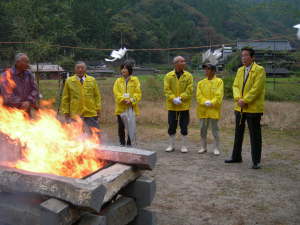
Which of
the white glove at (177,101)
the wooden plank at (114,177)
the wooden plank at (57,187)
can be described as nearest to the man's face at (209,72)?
the white glove at (177,101)

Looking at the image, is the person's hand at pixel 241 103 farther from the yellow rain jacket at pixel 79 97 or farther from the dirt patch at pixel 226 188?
the yellow rain jacket at pixel 79 97

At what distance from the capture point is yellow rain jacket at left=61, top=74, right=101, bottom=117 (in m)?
5.98

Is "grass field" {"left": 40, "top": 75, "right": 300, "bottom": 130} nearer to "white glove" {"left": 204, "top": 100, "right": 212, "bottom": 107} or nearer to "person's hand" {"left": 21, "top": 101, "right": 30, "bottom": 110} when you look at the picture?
"white glove" {"left": 204, "top": 100, "right": 212, "bottom": 107}

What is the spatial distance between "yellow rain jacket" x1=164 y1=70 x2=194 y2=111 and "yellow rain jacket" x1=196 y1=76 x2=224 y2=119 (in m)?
0.22

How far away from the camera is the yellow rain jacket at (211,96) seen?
21.3 ft

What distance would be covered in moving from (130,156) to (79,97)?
9.52ft

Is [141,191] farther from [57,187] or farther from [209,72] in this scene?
[209,72]

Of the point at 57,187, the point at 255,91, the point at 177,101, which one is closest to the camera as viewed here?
the point at 57,187

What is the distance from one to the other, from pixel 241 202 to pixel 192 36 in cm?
4791

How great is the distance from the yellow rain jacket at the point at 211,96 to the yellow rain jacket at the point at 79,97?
210 cm

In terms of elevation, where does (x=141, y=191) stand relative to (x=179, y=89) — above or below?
below

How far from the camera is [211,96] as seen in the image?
6.59 metres

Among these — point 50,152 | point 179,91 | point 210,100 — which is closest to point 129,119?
point 179,91

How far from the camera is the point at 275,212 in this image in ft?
13.3
